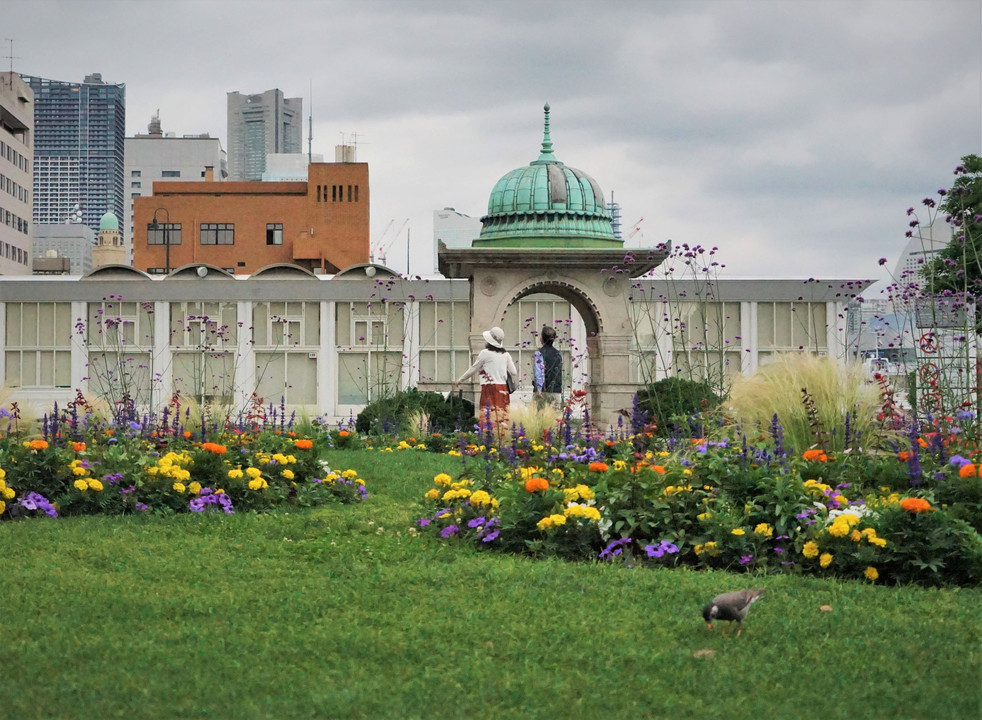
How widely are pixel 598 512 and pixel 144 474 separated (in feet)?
11.7

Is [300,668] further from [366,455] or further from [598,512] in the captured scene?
[366,455]

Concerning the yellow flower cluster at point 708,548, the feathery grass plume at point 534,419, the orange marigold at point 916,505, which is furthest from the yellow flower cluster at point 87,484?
the feathery grass plume at point 534,419

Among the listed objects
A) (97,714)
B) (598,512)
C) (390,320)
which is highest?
(390,320)

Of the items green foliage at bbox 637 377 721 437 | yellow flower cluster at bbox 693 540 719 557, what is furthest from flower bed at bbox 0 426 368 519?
green foliage at bbox 637 377 721 437

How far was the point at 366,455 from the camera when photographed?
12.8 metres

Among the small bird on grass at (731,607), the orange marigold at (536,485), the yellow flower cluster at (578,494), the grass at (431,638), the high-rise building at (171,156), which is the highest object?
the high-rise building at (171,156)

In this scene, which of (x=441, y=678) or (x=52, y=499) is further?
(x=52, y=499)

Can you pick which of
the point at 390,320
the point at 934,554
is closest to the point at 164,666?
the point at 934,554

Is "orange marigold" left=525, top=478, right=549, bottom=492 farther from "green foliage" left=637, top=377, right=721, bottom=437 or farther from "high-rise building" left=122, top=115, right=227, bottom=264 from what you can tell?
"high-rise building" left=122, top=115, right=227, bottom=264

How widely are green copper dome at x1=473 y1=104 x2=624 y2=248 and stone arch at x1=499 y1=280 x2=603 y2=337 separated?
68cm

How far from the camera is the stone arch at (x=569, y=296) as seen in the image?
63.6ft

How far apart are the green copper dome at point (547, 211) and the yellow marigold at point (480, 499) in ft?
41.1

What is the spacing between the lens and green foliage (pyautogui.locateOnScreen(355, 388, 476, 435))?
1653cm

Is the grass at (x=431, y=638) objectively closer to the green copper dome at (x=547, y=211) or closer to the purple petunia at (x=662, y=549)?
the purple petunia at (x=662, y=549)
